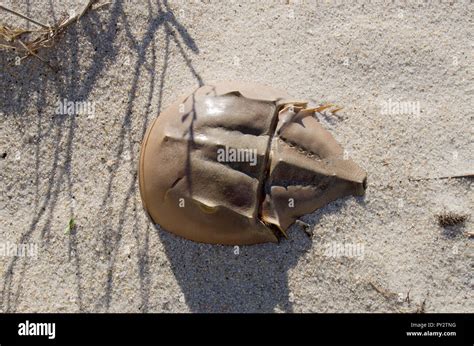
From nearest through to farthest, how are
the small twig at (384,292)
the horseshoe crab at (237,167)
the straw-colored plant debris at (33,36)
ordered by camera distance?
the horseshoe crab at (237,167) < the small twig at (384,292) < the straw-colored plant debris at (33,36)

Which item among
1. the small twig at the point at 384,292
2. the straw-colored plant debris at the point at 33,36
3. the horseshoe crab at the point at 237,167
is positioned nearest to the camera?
the horseshoe crab at the point at 237,167

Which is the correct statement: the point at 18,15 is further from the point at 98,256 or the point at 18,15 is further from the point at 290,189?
the point at 290,189

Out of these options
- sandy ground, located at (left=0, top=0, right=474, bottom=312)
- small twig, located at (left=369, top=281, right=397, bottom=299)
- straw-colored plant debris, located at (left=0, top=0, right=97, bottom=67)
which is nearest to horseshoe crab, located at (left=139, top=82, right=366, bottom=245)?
sandy ground, located at (left=0, top=0, right=474, bottom=312)

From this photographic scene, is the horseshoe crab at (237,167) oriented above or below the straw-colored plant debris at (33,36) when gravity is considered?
below

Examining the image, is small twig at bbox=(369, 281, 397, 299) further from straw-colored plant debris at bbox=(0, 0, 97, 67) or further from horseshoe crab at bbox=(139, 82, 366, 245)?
straw-colored plant debris at bbox=(0, 0, 97, 67)

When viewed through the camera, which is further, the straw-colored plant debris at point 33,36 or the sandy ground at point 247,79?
the straw-colored plant debris at point 33,36

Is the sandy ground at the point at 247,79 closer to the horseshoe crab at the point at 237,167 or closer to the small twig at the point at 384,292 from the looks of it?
the small twig at the point at 384,292

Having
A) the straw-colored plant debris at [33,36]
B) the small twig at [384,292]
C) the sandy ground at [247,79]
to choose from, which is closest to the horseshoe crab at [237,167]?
the sandy ground at [247,79]

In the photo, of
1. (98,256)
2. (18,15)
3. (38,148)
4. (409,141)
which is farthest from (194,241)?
(18,15)
